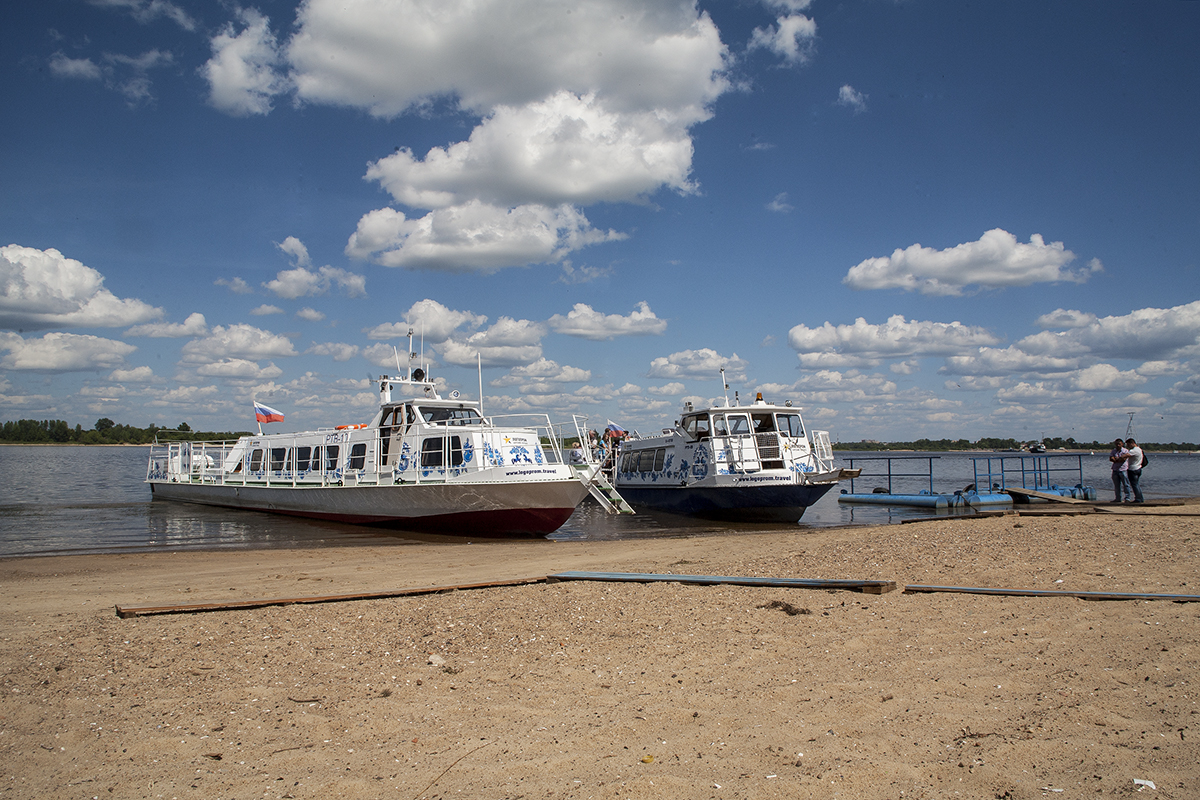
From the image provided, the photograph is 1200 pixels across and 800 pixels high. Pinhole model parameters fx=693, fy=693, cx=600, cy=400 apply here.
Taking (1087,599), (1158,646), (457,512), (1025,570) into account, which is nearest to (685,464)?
(457,512)

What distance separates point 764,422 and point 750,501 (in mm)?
2822

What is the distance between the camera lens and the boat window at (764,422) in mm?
22617

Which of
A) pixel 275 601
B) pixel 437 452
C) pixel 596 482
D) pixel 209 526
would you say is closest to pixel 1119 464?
pixel 596 482

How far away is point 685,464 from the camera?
931 inches

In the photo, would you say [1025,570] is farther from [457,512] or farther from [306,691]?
[457,512]

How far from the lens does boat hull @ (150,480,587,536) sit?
18.1 meters

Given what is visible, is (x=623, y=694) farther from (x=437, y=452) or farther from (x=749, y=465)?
(x=749, y=465)

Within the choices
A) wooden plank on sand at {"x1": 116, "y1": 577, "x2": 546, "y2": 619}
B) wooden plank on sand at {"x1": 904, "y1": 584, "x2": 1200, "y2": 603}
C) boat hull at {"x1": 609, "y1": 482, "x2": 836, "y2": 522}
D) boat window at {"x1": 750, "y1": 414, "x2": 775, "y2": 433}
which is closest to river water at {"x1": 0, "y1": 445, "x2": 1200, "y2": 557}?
boat hull at {"x1": 609, "y1": 482, "x2": 836, "y2": 522}

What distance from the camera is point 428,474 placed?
1916 cm

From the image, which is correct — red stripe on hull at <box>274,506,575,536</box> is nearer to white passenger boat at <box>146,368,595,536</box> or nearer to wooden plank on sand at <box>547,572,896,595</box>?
white passenger boat at <box>146,368,595,536</box>

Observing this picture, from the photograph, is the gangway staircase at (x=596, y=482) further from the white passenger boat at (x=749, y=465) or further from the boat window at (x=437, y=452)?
the boat window at (x=437, y=452)

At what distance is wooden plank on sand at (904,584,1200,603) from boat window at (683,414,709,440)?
15.9 m

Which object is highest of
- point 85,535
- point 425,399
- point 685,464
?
point 425,399

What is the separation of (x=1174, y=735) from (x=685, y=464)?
64.8 ft
